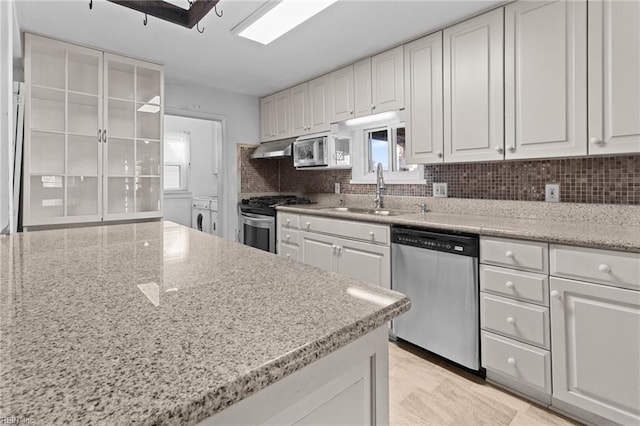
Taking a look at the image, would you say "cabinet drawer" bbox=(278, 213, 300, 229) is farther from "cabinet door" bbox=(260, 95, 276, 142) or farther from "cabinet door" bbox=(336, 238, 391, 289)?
"cabinet door" bbox=(260, 95, 276, 142)

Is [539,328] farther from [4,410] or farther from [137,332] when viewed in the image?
[4,410]

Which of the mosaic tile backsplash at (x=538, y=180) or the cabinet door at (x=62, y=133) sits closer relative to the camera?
the mosaic tile backsplash at (x=538, y=180)

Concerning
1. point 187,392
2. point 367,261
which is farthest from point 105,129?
point 187,392

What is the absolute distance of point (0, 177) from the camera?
191 centimetres

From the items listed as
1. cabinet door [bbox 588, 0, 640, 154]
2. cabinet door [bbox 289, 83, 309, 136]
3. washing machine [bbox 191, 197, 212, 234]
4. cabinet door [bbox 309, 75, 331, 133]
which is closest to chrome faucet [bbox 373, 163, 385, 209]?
cabinet door [bbox 309, 75, 331, 133]

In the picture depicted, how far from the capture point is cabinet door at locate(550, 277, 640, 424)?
143cm

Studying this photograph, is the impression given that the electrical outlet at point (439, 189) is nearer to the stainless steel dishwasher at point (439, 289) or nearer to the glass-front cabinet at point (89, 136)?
the stainless steel dishwasher at point (439, 289)

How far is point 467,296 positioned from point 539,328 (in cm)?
38

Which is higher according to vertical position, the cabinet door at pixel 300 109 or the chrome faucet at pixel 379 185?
the cabinet door at pixel 300 109

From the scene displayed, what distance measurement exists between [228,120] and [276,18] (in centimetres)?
201

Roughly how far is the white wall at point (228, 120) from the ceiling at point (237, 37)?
383 mm

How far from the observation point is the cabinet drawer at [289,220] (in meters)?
3.29

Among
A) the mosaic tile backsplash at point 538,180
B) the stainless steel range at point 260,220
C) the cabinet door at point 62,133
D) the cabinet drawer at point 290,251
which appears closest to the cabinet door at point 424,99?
the mosaic tile backsplash at point 538,180

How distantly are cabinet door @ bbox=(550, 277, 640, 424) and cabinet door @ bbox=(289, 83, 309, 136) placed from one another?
2.82 m
